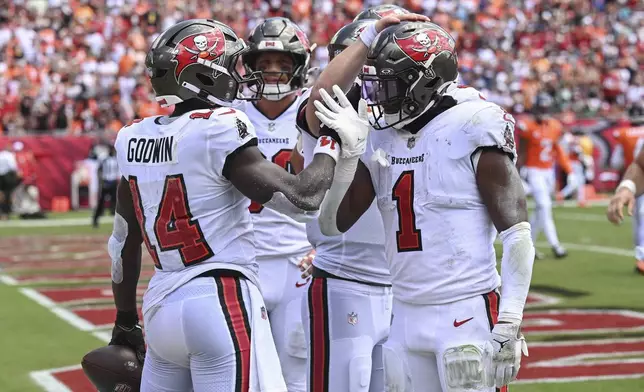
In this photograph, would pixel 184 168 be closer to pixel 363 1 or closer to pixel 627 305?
pixel 627 305

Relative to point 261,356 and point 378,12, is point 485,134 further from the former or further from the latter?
point 378,12

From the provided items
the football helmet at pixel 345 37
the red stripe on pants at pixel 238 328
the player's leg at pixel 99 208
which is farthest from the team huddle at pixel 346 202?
the player's leg at pixel 99 208

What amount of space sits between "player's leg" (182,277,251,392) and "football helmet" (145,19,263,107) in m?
0.69

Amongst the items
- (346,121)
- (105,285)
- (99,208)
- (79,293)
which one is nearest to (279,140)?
(346,121)

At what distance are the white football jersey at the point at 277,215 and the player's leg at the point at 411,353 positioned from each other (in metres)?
1.65

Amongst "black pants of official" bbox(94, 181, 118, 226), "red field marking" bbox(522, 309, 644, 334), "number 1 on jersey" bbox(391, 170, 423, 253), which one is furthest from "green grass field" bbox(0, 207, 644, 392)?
"number 1 on jersey" bbox(391, 170, 423, 253)

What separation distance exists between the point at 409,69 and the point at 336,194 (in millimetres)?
524

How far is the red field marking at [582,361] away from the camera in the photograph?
267 inches

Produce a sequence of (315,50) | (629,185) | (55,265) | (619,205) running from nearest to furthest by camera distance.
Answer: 1. (619,205)
2. (629,185)
3. (55,265)
4. (315,50)

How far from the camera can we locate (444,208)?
3.66 m

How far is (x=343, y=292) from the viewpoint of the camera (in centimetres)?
454

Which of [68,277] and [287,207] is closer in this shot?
[287,207]

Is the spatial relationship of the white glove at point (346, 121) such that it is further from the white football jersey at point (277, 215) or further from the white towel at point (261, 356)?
the white football jersey at point (277, 215)

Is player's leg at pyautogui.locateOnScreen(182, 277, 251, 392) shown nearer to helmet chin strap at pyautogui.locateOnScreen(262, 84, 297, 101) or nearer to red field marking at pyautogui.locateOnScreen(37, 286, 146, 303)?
helmet chin strap at pyautogui.locateOnScreen(262, 84, 297, 101)
